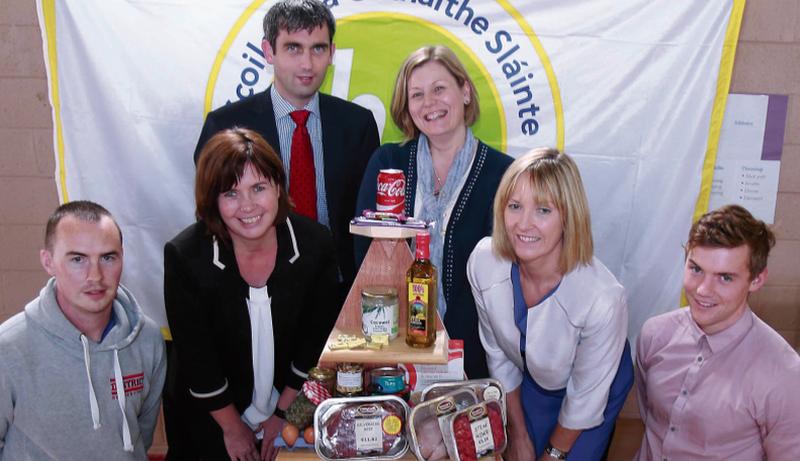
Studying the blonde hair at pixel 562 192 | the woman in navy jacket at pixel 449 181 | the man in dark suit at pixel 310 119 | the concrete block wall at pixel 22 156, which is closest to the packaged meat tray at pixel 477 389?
the blonde hair at pixel 562 192

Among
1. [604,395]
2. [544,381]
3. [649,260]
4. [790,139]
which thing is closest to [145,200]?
[544,381]

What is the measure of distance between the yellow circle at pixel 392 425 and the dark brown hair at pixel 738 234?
3.03 feet

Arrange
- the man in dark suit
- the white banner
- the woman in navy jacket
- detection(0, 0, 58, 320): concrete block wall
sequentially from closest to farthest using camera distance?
the woman in navy jacket
the man in dark suit
the white banner
detection(0, 0, 58, 320): concrete block wall

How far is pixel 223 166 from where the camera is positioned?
5.25 feet

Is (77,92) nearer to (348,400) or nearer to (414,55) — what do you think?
(414,55)

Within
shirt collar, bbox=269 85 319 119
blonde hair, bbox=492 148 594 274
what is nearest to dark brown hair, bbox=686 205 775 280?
blonde hair, bbox=492 148 594 274

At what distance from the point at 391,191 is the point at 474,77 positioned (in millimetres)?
1277

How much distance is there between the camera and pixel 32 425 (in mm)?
1551

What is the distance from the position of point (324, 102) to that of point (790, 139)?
198cm

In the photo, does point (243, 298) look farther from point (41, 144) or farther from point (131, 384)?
point (41, 144)

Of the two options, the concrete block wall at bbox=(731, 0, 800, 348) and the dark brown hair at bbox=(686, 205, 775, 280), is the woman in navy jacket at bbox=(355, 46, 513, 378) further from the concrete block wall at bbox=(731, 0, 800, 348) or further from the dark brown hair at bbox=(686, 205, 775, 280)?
the concrete block wall at bbox=(731, 0, 800, 348)

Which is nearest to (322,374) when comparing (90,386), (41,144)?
(90,386)

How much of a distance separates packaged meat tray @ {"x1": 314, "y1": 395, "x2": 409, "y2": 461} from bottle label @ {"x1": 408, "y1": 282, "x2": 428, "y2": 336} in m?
0.16

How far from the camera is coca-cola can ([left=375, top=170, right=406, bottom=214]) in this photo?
1.39 metres
